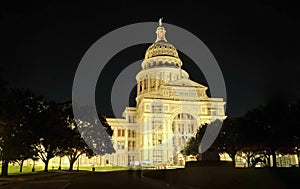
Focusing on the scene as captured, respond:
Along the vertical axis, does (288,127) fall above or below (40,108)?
below

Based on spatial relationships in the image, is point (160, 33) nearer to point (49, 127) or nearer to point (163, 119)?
point (163, 119)

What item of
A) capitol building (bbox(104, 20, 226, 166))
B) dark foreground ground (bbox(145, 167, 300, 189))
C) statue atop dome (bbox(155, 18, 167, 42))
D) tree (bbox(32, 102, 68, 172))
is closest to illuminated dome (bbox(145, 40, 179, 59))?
statue atop dome (bbox(155, 18, 167, 42))

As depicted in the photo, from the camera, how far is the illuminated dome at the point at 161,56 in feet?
402

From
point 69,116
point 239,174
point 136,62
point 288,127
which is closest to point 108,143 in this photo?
point 69,116

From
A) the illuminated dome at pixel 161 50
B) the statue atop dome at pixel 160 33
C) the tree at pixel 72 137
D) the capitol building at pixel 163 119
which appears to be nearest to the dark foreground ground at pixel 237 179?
the tree at pixel 72 137

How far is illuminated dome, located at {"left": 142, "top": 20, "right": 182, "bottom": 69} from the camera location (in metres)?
123

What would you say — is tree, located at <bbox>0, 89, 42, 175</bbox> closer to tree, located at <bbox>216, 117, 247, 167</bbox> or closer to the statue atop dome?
tree, located at <bbox>216, 117, 247, 167</bbox>

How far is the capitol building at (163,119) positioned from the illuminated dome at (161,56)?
0.90 m

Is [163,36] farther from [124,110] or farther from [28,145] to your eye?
[28,145]

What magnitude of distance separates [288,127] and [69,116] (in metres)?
→ 34.6

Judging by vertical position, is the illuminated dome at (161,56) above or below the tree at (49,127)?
above

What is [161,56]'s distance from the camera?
123m

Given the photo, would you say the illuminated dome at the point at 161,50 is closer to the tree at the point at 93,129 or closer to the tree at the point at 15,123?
the tree at the point at 93,129

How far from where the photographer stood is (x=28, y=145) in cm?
4278
